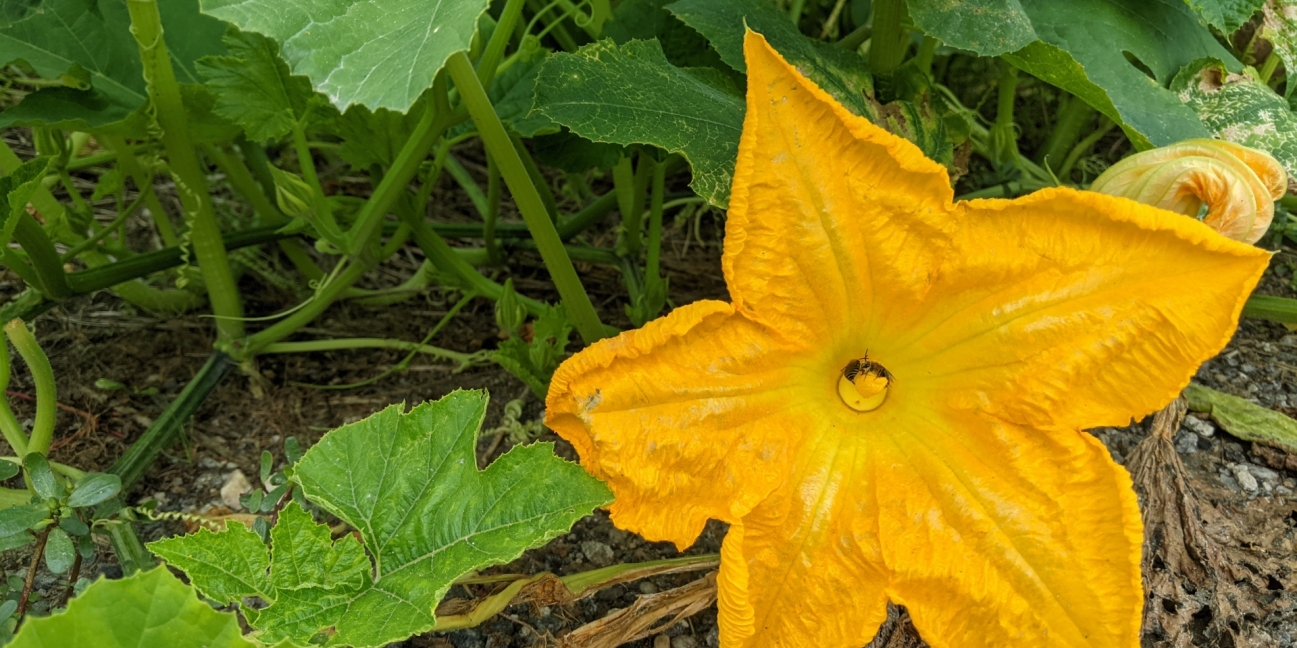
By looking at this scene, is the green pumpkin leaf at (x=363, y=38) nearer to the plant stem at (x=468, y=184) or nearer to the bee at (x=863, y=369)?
the bee at (x=863, y=369)

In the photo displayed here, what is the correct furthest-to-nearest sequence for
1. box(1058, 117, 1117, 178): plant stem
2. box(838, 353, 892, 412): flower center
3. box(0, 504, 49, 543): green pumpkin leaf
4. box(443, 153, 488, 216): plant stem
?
box(443, 153, 488, 216): plant stem → box(1058, 117, 1117, 178): plant stem → box(838, 353, 892, 412): flower center → box(0, 504, 49, 543): green pumpkin leaf

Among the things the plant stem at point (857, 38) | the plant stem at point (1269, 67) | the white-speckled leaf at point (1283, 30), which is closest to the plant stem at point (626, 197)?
the plant stem at point (857, 38)

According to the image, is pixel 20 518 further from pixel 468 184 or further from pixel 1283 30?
pixel 1283 30

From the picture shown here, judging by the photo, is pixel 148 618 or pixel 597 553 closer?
pixel 148 618

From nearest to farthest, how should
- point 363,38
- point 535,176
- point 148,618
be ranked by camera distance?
point 148,618
point 363,38
point 535,176

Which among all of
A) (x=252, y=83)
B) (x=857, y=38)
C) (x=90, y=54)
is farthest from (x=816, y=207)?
(x=90, y=54)

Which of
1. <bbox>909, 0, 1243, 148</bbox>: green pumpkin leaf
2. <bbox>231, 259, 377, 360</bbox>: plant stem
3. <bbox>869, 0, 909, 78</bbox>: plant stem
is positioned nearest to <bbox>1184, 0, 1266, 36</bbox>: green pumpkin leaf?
<bbox>909, 0, 1243, 148</bbox>: green pumpkin leaf

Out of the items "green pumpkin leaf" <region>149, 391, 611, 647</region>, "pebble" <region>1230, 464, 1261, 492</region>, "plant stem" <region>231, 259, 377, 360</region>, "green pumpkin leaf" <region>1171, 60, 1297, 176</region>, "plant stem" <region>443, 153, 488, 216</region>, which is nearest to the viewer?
"green pumpkin leaf" <region>149, 391, 611, 647</region>

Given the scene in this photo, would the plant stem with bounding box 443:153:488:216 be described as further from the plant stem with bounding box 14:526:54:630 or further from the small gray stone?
the small gray stone

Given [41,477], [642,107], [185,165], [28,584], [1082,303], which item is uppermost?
[642,107]
